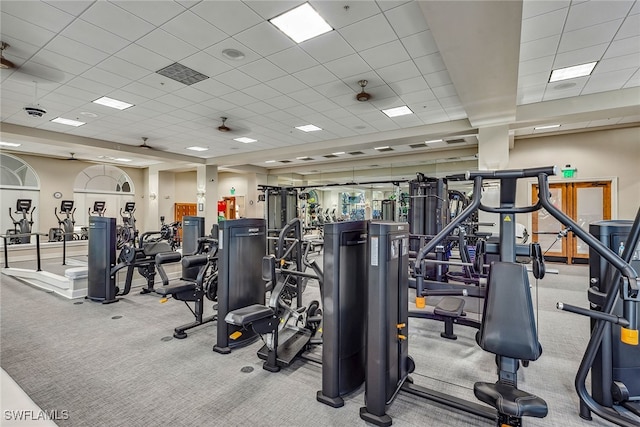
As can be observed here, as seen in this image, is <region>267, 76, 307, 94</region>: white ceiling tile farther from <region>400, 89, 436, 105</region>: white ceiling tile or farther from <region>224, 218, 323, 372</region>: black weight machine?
<region>224, 218, 323, 372</region>: black weight machine

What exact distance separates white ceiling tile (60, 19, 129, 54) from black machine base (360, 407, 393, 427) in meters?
4.73

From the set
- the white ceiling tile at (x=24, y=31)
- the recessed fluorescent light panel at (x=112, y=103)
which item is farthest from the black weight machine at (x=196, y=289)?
the recessed fluorescent light panel at (x=112, y=103)

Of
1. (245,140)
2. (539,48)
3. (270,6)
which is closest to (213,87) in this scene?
(270,6)

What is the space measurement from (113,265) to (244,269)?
302cm

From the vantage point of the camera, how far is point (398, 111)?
6.36 meters

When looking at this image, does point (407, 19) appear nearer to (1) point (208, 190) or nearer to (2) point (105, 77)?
(2) point (105, 77)

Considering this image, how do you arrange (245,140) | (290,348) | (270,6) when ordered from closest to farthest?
(290,348) → (270,6) → (245,140)

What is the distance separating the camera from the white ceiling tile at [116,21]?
126 inches

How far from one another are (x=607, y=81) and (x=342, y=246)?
5.85 metres

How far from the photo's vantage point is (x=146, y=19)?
3363mm

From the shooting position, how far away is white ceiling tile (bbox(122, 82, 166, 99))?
5.12 m

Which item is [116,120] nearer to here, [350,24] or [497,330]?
[350,24]

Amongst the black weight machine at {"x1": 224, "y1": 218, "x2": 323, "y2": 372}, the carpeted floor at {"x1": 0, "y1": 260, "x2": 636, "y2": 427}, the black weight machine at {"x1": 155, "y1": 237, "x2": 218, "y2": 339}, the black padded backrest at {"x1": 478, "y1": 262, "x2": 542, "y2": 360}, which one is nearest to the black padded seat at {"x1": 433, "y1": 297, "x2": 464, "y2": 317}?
the carpeted floor at {"x1": 0, "y1": 260, "x2": 636, "y2": 427}

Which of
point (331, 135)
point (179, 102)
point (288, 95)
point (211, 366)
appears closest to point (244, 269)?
point (211, 366)
